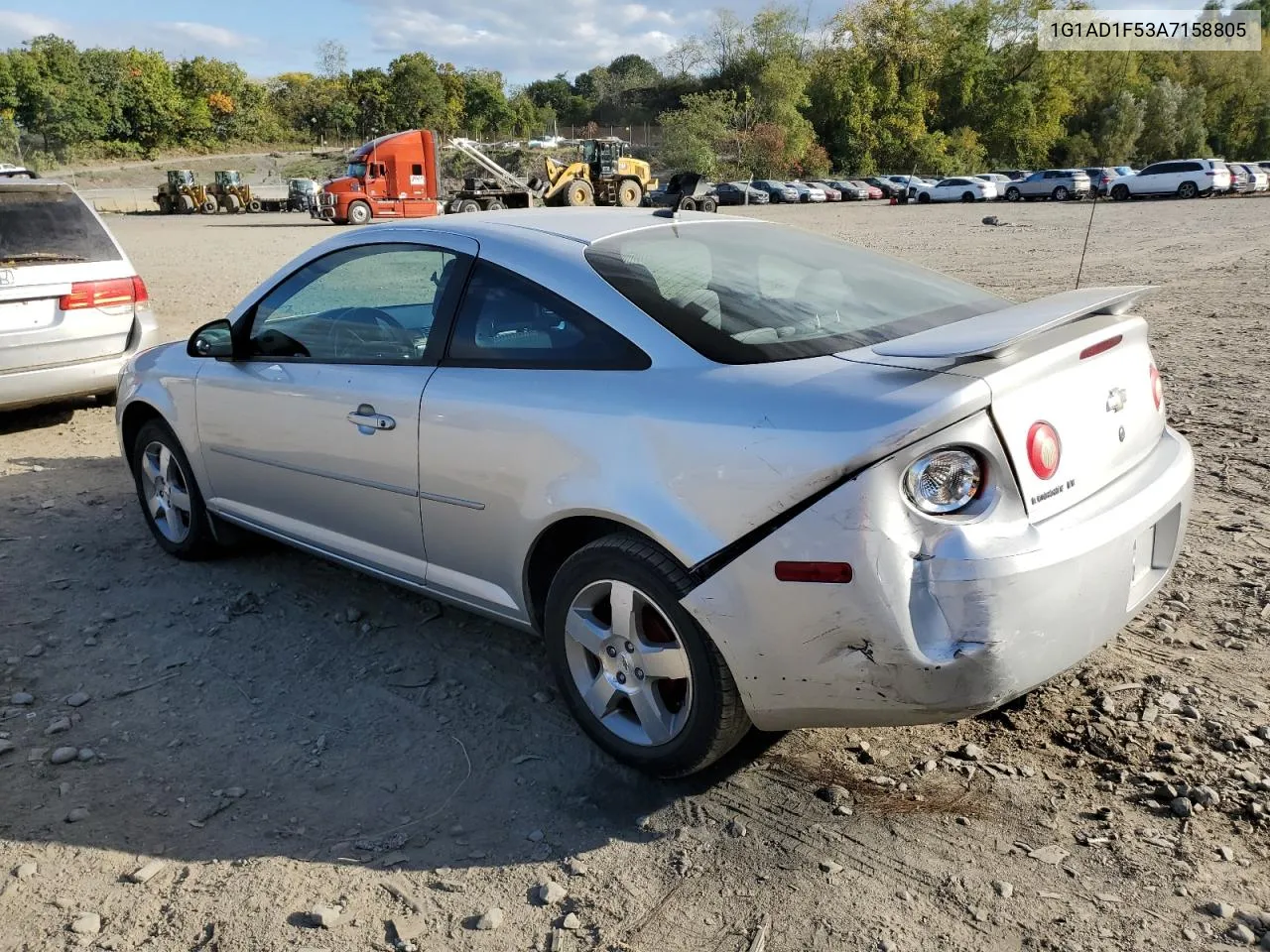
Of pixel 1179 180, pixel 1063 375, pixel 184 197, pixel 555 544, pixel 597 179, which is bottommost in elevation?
pixel 555 544

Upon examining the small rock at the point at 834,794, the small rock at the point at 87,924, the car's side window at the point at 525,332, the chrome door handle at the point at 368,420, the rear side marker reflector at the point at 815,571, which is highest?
the car's side window at the point at 525,332

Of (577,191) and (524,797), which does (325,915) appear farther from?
(577,191)

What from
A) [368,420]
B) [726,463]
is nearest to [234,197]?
[368,420]

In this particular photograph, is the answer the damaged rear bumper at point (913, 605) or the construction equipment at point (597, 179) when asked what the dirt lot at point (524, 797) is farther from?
the construction equipment at point (597, 179)

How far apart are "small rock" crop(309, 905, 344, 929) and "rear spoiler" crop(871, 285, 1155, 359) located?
197 centimetres

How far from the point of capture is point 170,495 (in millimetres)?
4840

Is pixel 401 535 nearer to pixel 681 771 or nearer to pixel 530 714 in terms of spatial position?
pixel 530 714

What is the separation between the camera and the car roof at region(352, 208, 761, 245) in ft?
11.3

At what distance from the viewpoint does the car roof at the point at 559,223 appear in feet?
11.3

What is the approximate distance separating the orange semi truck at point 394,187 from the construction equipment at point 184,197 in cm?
1336

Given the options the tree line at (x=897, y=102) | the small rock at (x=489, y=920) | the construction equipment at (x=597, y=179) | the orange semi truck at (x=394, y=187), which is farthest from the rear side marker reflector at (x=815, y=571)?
the tree line at (x=897, y=102)

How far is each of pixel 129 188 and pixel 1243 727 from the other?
3021 inches

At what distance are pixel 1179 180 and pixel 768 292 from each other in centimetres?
4904

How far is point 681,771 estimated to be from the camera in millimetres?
2879
